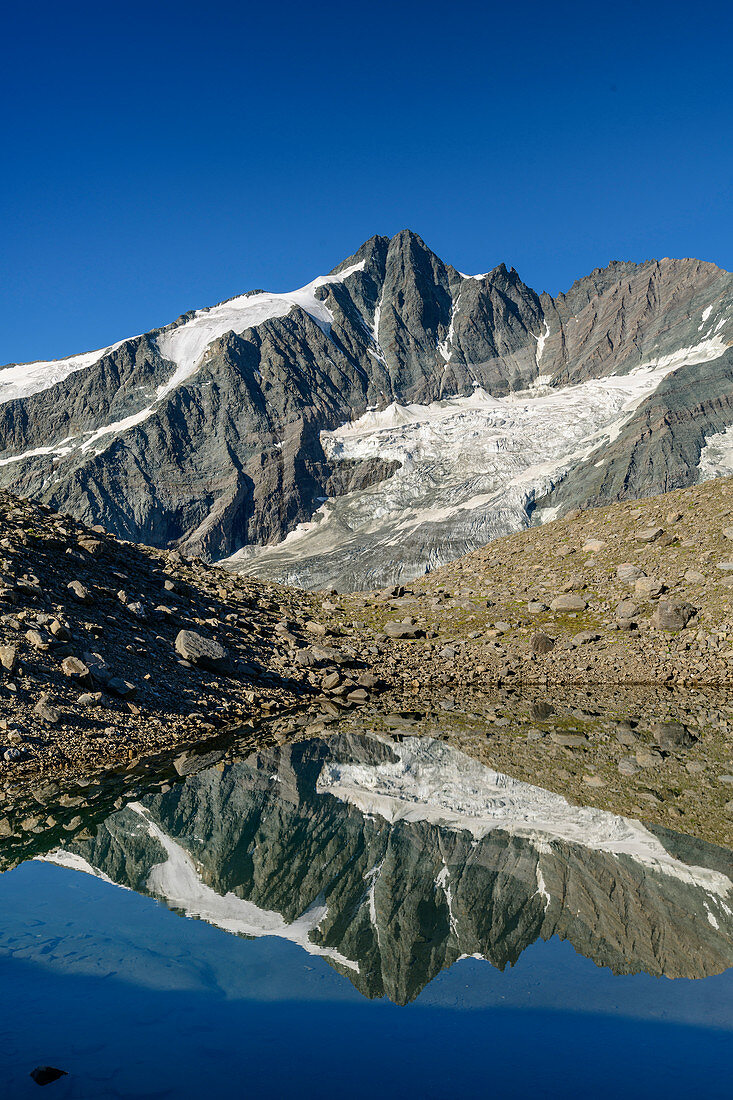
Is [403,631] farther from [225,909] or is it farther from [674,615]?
[225,909]

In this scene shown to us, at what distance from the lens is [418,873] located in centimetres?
1393

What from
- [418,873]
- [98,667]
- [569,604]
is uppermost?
[98,667]

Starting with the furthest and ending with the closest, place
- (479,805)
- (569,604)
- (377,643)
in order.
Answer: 1. (569,604)
2. (377,643)
3. (479,805)

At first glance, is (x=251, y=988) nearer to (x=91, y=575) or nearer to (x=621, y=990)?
(x=621, y=990)

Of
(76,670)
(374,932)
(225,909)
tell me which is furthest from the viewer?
(76,670)

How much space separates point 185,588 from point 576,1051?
1233 inches

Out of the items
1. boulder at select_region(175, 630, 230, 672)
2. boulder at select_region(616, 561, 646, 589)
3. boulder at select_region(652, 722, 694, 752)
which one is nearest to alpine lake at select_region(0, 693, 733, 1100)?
boulder at select_region(652, 722, 694, 752)

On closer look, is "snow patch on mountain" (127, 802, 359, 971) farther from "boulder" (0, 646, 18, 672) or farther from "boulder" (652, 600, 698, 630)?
"boulder" (652, 600, 698, 630)

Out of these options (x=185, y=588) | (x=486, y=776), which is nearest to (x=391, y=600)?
(x=185, y=588)

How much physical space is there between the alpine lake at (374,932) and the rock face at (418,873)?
6 cm

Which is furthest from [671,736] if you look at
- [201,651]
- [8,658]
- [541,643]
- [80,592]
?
[80,592]

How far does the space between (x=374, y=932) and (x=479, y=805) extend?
6685 mm

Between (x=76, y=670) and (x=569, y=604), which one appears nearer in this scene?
(x=76, y=670)

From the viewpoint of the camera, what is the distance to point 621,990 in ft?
33.8
